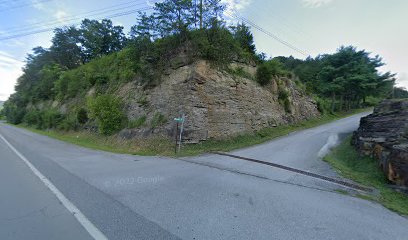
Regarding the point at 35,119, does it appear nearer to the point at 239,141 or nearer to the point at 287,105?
the point at 239,141

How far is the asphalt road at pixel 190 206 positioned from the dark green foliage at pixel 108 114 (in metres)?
9.44

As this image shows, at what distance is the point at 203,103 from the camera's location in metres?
14.5

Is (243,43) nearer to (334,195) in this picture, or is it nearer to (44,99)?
(334,195)

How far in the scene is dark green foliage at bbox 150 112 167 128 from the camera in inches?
577

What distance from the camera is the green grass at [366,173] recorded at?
5531 millimetres

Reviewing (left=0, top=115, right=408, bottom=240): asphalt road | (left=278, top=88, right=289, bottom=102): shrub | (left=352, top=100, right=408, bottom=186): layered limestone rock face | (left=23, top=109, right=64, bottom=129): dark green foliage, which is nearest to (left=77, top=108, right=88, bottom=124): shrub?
(left=23, top=109, right=64, bottom=129): dark green foliage

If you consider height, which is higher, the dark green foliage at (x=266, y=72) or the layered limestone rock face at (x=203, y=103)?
the dark green foliage at (x=266, y=72)

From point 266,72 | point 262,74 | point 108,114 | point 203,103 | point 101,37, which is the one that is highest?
point 101,37

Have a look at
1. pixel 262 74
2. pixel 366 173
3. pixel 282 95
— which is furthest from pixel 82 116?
pixel 366 173

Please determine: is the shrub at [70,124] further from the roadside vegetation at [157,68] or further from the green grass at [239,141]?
the green grass at [239,141]

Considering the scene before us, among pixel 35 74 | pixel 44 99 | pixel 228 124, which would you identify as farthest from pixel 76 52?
pixel 228 124

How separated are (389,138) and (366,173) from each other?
1.74 m

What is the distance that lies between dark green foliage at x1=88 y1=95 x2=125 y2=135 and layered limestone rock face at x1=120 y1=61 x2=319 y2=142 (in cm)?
91

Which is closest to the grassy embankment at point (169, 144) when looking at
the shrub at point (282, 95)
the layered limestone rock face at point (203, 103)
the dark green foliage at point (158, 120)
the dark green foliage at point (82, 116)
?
the layered limestone rock face at point (203, 103)
